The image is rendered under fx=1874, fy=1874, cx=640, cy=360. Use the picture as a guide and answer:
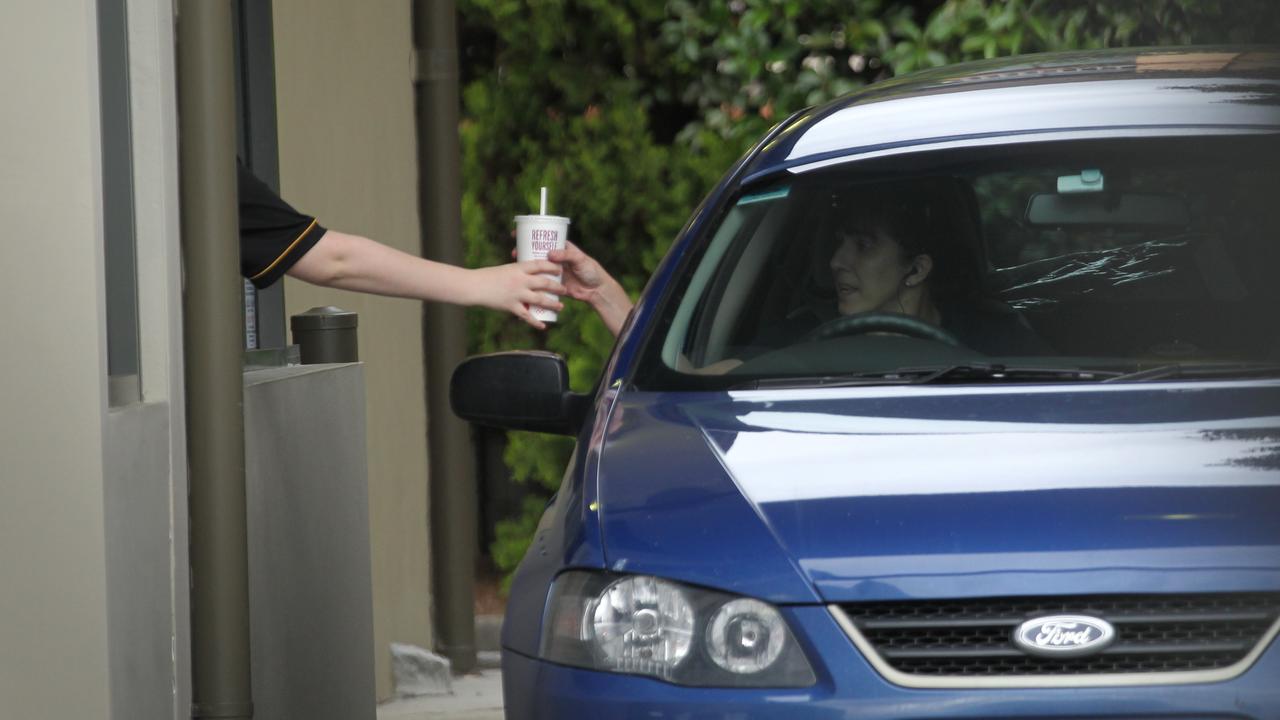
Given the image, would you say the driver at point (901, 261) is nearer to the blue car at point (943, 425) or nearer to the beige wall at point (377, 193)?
the blue car at point (943, 425)

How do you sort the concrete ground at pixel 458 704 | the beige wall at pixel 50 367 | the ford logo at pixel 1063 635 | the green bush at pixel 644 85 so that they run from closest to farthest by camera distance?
the ford logo at pixel 1063 635, the beige wall at pixel 50 367, the concrete ground at pixel 458 704, the green bush at pixel 644 85

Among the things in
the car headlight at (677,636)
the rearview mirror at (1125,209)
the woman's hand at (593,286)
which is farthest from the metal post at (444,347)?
the car headlight at (677,636)

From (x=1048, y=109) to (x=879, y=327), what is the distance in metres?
0.61

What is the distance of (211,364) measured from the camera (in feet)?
14.1

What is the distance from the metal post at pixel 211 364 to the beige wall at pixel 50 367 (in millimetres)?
671

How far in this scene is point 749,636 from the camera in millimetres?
2617

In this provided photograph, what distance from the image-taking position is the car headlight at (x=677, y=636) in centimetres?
259

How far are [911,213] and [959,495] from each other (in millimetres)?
1525

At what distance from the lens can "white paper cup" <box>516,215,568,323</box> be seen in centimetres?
430

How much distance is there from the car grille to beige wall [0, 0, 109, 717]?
1735mm

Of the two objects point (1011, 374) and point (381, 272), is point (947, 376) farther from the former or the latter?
point (381, 272)

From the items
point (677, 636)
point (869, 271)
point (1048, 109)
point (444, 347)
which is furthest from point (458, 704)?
point (677, 636)

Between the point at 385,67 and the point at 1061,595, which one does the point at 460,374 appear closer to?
the point at 1061,595

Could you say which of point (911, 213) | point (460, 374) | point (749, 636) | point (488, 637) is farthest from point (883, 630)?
point (488, 637)
